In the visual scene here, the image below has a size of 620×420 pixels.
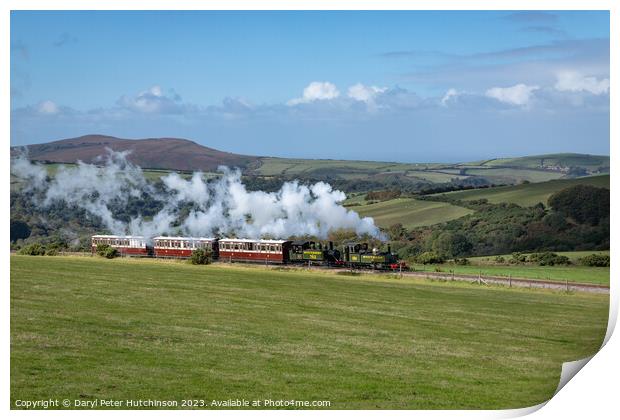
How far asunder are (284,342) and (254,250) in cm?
1464

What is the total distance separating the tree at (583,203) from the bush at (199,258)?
42.7 feet

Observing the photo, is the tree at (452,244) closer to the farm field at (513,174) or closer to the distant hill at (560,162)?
the distant hill at (560,162)

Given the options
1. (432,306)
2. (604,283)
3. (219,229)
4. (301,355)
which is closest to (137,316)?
(301,355)

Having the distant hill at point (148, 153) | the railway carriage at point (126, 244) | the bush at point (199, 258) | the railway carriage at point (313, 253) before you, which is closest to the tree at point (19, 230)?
the distant hill at point (148, 153)

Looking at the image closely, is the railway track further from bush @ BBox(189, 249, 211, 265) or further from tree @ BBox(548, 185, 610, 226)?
bush @ BBox(189, 249, 211, 265)

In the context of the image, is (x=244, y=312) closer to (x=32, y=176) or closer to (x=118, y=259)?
(x=32, y=176)

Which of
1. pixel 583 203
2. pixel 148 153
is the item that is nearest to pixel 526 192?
pixel 583 203

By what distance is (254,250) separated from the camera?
2888 centimetres

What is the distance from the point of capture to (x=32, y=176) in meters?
18.6

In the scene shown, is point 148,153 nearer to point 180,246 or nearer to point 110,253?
point 110,253

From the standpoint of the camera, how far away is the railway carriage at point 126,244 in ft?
88.1

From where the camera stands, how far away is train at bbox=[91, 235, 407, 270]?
27.8 m

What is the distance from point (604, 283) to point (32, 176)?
15.0 meters

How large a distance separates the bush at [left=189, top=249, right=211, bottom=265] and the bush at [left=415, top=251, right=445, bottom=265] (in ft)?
26.9
